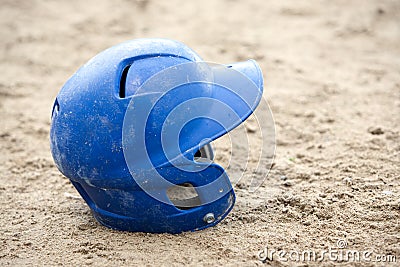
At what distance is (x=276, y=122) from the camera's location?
13.2ft

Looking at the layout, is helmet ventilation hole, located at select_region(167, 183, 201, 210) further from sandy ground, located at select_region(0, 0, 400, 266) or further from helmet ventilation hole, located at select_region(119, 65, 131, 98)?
helmet ventilation hole, located at select_region(119, 65, 131, 98)

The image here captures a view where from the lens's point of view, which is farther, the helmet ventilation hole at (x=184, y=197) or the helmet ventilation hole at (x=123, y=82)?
the helmet ventilation hole at (x=184, y=197)

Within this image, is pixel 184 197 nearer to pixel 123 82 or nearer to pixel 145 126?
pixel 145 126

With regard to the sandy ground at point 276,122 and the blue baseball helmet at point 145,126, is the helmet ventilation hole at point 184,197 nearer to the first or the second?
Answer: the blue baseball helmet at point 145,126

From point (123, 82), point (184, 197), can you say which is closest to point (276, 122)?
point (184, 197)

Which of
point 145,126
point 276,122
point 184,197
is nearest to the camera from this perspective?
point 145,126

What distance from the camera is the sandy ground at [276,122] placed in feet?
8.63

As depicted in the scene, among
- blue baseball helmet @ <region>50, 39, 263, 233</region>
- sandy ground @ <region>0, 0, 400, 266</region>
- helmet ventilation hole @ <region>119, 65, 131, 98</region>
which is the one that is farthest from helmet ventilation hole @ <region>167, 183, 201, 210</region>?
helmet ventilation hole @ <region>119, 65, 131, 98</region>

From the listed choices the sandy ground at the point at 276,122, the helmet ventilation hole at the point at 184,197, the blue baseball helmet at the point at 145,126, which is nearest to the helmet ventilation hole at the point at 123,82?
the blue baseball helmet at the point at 145,126

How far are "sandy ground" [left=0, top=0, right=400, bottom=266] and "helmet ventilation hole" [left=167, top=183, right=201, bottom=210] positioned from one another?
16cm

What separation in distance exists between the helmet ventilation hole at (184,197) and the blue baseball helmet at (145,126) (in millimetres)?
44

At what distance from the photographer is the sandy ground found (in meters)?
2.63

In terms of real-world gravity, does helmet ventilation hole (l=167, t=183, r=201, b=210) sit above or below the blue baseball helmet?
below

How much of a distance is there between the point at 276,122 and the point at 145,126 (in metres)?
1.83
